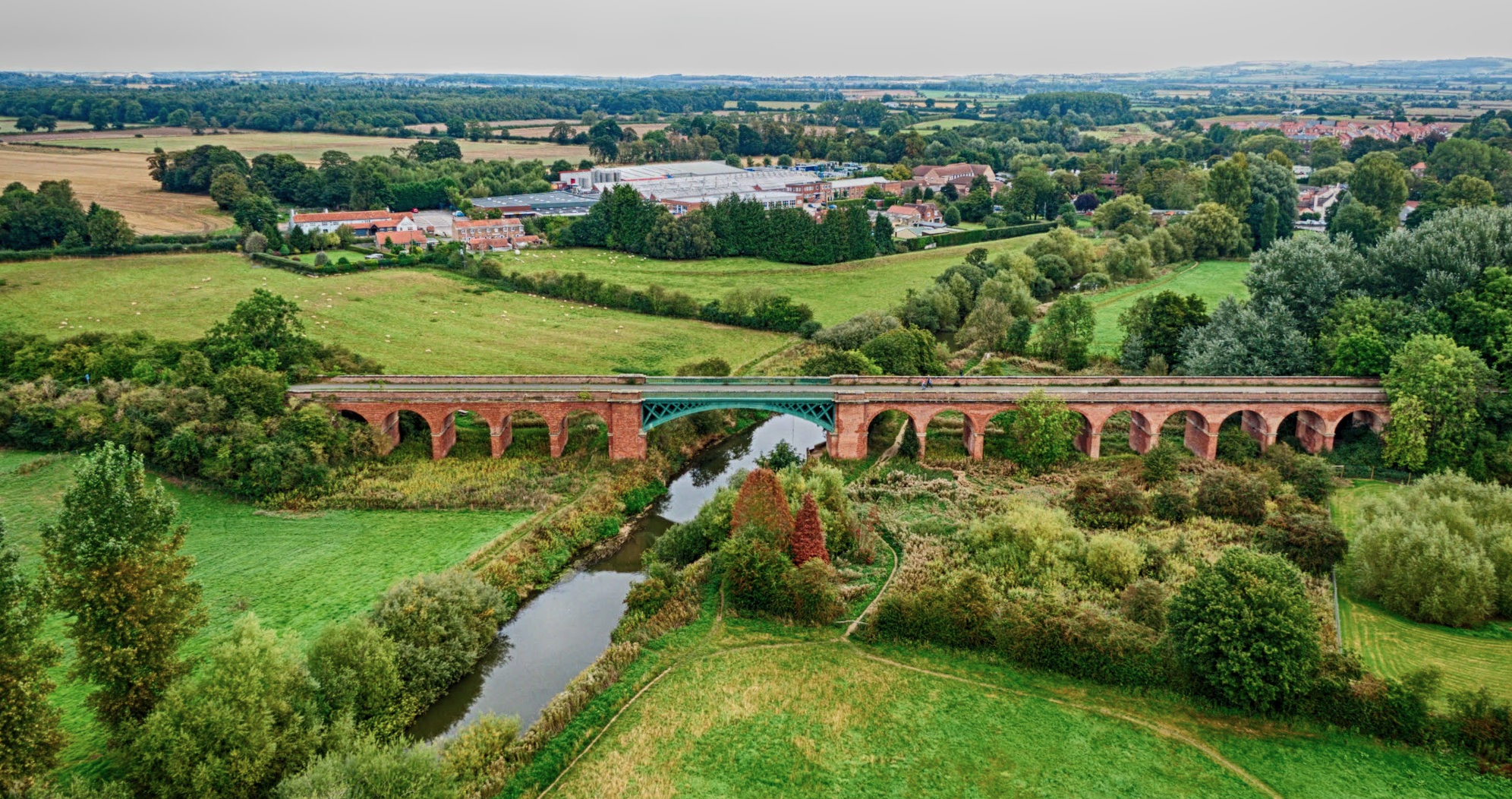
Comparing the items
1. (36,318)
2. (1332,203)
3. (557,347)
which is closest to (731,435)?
(557,347)

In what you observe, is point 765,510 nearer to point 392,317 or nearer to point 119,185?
point 392,317

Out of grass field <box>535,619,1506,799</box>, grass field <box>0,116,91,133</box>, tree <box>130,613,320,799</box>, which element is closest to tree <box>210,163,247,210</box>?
grass field <box>0,116,91,133</box>

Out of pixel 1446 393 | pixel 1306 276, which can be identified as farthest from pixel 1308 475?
pixel 1306 276

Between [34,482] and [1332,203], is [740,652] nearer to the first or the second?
[34,482]

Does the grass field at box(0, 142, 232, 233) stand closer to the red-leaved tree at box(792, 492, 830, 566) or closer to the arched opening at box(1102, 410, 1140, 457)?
the red-leaved tree at box(792, 492, 830, 566)

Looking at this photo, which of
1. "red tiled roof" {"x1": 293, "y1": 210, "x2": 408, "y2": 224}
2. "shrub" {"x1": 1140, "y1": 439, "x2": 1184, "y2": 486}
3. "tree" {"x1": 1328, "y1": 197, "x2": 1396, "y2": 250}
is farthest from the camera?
"red tiled roof" {"x1": 293, "y1": 210, "x2": 408, "y2": 224}

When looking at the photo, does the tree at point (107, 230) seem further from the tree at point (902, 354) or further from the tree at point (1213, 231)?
the tree at point (1213, 231)
